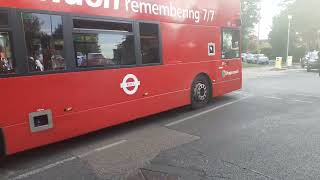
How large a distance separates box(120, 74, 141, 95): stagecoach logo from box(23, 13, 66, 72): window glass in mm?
1448

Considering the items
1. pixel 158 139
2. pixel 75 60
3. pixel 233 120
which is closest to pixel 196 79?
pixel 233 120

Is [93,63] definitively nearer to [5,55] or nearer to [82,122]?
[82,122]

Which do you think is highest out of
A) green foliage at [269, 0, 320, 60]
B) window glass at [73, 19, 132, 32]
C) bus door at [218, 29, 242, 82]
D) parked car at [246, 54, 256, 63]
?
green foliage at [269, 0, 320, 60]

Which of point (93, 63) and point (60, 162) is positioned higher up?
point (93, 63)

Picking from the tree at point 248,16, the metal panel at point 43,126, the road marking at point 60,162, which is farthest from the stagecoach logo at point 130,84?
the tree at point 248,16

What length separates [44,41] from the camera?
210 inches

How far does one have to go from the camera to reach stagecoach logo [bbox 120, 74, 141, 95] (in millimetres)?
6676

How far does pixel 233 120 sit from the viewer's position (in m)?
7.70

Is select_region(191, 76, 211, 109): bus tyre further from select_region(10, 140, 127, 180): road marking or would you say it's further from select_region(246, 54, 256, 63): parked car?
select_region(246, 54, 256, 63): parked car

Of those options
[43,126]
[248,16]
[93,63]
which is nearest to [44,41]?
[93,63]

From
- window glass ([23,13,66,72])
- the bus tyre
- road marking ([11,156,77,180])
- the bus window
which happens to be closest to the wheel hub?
Result: the bus tyre

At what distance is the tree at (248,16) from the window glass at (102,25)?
150 ft

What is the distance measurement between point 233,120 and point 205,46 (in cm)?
245

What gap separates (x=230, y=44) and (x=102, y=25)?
5.21 meters
